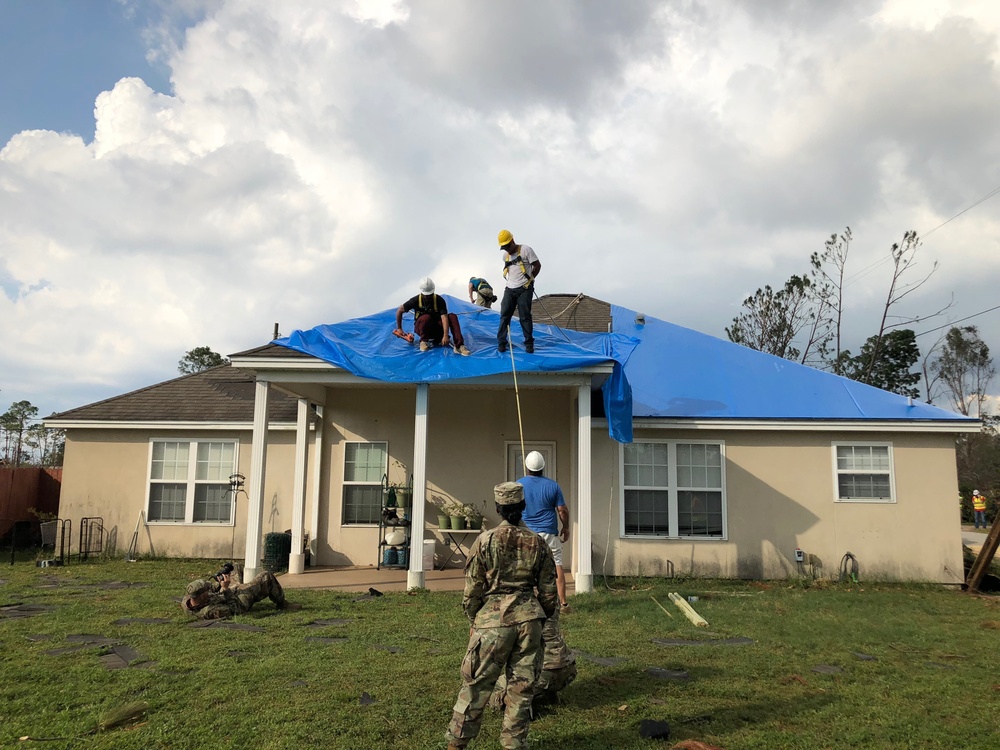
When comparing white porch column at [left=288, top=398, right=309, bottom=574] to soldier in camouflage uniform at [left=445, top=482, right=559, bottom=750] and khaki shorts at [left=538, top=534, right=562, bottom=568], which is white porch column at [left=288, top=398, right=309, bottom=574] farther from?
soldier in camouflage uniform at [left=445, top=482, right=559, bottom=750]

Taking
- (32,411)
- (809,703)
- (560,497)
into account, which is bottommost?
(809,703)

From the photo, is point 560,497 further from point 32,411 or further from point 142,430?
point 32,411

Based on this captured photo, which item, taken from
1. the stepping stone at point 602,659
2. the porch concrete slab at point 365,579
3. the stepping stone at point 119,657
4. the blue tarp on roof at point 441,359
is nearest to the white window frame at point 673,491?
the porch concrete slab at point 365,579

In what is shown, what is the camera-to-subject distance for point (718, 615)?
830 cm

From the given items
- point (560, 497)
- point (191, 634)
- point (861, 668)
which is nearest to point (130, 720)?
point (191, 634)

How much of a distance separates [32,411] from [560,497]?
49.2 meters

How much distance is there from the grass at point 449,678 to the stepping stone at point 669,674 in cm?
9

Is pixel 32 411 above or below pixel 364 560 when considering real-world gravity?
above

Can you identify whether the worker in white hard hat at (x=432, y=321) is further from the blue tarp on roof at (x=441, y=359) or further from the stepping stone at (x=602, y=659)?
the stepping stone at (x=602, y=659)

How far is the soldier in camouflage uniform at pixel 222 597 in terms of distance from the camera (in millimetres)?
7578

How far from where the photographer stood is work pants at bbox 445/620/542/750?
12.6 ft

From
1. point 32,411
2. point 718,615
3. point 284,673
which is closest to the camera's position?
point 284,673

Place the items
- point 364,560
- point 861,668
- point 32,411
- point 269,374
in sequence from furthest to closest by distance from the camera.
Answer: point 32,411, point 364,560, point 269,374, point 861,668

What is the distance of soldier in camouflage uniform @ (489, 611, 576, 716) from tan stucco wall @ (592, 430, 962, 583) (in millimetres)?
6541
